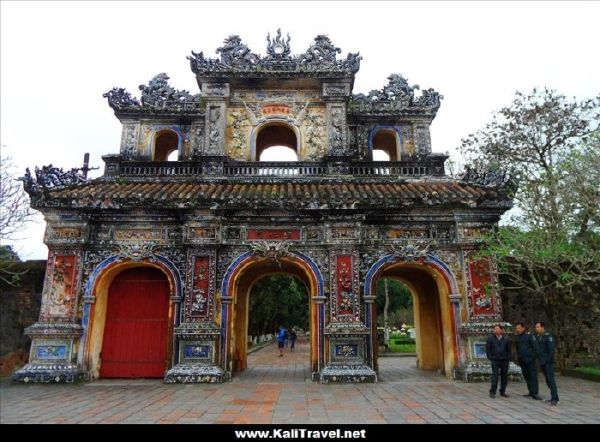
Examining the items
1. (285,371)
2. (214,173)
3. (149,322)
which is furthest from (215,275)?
(285,371)

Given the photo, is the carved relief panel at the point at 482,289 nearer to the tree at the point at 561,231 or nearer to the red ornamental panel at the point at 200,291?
the tree at the point at 561,231

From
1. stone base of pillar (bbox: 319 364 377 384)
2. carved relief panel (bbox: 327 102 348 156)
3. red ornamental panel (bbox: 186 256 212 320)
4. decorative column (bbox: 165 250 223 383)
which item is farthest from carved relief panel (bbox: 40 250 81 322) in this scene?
carved relief panel (bbox: 327 102 348 156)

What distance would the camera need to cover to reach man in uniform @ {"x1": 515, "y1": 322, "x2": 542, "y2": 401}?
811 centimetres

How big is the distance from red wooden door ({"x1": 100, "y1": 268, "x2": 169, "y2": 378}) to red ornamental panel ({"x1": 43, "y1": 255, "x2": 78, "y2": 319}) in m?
1.04

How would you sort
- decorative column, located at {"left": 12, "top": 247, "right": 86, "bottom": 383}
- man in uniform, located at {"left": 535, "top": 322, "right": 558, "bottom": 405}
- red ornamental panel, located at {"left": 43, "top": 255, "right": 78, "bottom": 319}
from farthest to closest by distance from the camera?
red ornamental panel, located at {"left": 43, "top": 255, "right": 78, "bottom": 319}, decorative column, located at {"left": 12, "top": 247, "right": 86, "bottom": 383}, man in uniform, located at {"left": 535, "top": 322, "right": 558, "bottom": 405}

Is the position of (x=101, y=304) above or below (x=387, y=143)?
below

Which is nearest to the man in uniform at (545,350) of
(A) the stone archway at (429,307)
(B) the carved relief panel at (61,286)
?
(A) the stone archway at (429,307)

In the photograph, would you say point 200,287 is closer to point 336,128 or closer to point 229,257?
point 229,257

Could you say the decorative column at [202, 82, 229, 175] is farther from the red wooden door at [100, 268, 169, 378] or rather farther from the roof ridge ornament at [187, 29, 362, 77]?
the red wooden door at [100, 268, 169, 378]

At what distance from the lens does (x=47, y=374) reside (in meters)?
10.0

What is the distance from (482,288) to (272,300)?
19.7 meters

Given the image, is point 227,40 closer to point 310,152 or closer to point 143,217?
point 310,152

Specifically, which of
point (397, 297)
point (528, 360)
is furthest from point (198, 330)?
point (397, 297)

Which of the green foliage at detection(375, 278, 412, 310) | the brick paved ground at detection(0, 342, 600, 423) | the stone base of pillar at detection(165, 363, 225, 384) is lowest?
the brick paved ground at detection(0, 342, 600, 423)
